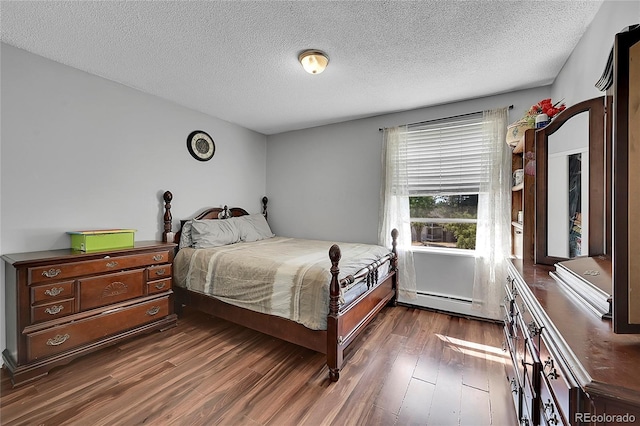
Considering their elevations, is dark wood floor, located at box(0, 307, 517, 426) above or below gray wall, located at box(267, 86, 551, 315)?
below

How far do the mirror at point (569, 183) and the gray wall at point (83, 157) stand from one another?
3.51 m

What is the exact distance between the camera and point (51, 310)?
6.51 ft

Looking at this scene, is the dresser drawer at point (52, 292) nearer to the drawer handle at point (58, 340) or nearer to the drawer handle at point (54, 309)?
the drawer handle at point (54, 309)

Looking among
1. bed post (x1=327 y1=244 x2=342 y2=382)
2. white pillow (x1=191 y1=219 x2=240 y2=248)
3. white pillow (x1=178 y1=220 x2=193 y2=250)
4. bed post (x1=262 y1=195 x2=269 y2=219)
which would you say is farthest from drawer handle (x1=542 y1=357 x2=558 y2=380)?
bed post (x1=262 y1=195 x2=269 y2=219)

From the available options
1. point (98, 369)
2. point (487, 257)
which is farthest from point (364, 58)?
point (98, 369)

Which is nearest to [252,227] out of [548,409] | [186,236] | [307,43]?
[186,236]

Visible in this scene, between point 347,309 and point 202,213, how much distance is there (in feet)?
7.89

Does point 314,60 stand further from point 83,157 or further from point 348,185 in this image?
point 83,157

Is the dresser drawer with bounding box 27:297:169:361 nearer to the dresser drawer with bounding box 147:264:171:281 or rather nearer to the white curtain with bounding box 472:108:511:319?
the dresser drawer with bounding box 147:264:171:281

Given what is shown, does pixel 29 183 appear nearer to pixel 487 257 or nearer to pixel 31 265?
pixel 31 265

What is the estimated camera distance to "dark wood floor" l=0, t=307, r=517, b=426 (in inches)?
63.5

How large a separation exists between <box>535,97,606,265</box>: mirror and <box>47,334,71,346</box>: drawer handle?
132 inches

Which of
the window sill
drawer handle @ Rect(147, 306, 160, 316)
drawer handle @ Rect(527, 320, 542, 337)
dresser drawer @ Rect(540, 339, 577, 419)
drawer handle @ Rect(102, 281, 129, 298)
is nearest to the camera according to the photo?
dresser drawer @ Rect(540, 339, 577, 419)

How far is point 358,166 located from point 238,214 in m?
1.92
